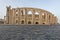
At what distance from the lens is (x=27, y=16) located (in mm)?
75812

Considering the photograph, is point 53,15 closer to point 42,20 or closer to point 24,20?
point 42,20

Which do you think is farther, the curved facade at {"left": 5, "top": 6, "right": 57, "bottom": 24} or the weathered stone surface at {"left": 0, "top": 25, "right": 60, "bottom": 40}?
the curved facade at {"left": 5, "top": 6, "right": 57, "bottom": 24}

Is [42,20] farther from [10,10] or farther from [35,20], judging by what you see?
[10,10]

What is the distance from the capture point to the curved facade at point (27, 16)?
250ft

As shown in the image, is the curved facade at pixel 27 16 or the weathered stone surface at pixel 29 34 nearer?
the weathered stone surface at pixel 29 34

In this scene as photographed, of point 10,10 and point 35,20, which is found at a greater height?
point 10,10

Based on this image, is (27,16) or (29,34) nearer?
(29,34)

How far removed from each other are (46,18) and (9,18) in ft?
56.0

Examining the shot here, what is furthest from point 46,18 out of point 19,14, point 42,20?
point 19,14

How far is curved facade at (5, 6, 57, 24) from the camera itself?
76.2m

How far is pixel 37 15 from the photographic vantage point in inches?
3076

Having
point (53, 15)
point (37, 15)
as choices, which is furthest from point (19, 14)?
point (53, 15)

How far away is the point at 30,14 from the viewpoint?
255 ft

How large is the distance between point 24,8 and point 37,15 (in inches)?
274
